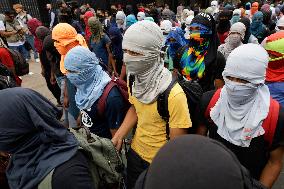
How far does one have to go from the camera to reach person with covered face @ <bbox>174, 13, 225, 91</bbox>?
3010 millimetres

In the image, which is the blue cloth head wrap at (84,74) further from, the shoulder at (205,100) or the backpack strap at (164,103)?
the shoulder at (205,100)

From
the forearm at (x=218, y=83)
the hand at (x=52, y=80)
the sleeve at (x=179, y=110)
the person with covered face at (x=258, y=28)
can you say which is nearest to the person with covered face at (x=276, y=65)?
the forearm at (x=218, y=83)

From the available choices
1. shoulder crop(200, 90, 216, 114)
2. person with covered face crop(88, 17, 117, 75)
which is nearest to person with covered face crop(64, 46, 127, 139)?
shoulder crop(200, 90, 216, 114)

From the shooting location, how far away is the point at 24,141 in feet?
4.99

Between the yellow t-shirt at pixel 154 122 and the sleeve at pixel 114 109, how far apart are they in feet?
0.40

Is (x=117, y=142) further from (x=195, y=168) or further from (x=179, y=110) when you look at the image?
(x=195, y=168)

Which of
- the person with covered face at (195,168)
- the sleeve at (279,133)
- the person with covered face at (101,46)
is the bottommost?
the person with covered face at (101,46)

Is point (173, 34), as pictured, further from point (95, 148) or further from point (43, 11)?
point (43, 11)

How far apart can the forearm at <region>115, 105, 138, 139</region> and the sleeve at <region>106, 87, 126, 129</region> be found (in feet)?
0.17

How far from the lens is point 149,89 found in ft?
6.46

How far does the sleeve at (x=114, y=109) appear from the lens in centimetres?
225

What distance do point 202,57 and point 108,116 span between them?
139cm

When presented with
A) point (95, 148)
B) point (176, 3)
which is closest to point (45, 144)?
point (95, 148)

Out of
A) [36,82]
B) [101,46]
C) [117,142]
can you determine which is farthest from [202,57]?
[36,82]
